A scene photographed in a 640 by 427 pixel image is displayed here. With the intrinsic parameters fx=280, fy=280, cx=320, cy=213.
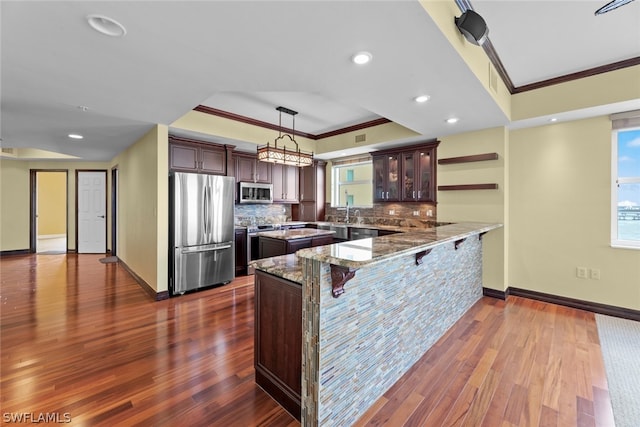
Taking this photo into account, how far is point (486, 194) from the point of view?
12.8 ft

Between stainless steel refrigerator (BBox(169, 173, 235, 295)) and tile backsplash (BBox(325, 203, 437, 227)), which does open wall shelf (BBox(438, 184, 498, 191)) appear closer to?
tile backsplash (BBox(325, 203, 437, 227))

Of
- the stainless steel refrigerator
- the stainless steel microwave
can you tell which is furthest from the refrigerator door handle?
the stainless steel microwave

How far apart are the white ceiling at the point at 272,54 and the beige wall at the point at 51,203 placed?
7.92 m

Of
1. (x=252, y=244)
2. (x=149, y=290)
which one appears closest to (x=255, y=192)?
(x=252, y=244)

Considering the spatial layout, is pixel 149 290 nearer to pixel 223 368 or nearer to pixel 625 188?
pixel 223 368

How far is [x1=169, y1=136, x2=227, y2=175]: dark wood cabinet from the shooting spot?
4215 mm

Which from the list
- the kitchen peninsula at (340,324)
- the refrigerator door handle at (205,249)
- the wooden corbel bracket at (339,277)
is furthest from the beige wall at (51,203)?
the wooden corbel bracket at (339,277)

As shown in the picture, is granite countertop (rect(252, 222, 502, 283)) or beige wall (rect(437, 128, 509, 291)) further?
beige wall (rect(437, 128, 509, 291))

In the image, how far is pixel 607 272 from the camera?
10.8ft

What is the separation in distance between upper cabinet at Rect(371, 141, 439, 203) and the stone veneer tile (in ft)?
7.03

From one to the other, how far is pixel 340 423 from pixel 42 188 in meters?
12.6

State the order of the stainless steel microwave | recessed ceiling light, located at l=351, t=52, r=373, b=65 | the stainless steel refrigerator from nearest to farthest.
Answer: recessed ceiling light, located at l=351, t=52, r=373, b=65, the stainless steel refrigerator, the stainless steel microwave

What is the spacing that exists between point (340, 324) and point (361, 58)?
70.1 inches

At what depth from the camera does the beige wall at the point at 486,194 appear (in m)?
3.78
